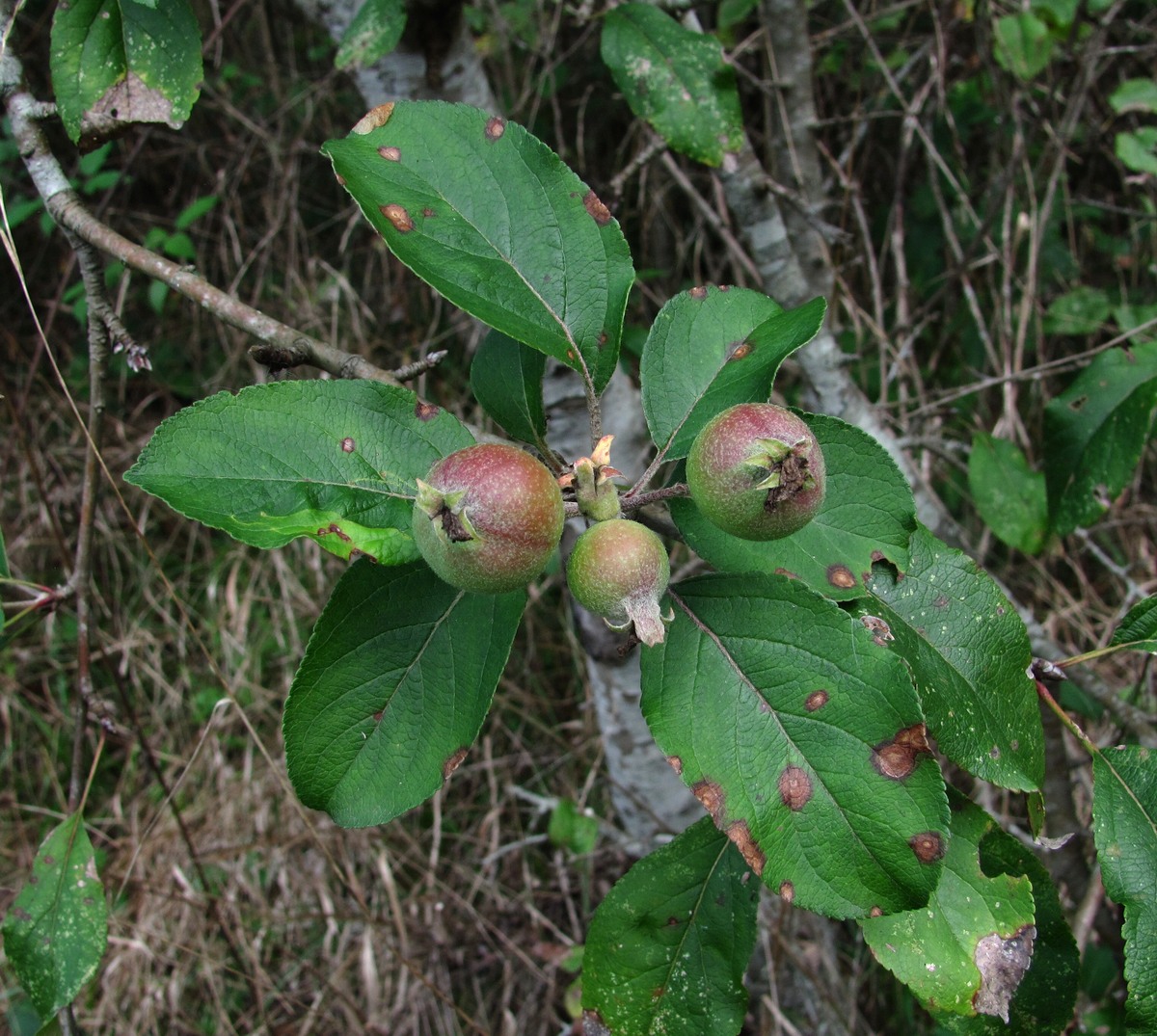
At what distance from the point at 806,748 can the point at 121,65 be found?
157 cm

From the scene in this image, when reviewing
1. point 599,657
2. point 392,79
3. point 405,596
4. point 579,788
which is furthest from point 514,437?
point 579,788

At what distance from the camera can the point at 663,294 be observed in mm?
3396

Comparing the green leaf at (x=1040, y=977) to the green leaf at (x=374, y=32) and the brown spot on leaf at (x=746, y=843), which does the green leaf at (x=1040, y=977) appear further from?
the green leaf at (x=374, y=32)

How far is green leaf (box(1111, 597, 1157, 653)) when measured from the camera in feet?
4.88

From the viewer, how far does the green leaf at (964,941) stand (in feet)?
4.14

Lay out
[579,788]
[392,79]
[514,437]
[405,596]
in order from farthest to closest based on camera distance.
A: [579,788]
[392,79]
[514,437]
[405,596]

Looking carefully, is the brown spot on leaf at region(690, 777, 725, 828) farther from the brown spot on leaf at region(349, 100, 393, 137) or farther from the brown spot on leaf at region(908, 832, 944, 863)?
the brown spot on leaf at region(349, 100, 393, 137)

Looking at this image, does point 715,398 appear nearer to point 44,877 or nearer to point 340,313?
point 44,877

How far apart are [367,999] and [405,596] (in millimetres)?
2211

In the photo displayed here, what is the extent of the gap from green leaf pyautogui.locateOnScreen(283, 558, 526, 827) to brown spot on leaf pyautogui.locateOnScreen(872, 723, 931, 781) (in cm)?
48

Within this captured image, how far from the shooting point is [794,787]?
42.9 inches

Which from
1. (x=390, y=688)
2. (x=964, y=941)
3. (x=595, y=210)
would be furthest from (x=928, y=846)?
(x=595, y=210)

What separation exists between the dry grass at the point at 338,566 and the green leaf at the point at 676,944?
1.09 meters

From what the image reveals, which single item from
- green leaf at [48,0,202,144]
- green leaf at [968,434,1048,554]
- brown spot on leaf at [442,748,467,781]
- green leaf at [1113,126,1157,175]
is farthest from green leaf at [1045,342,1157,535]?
green leaf at [48,0,202,144]
